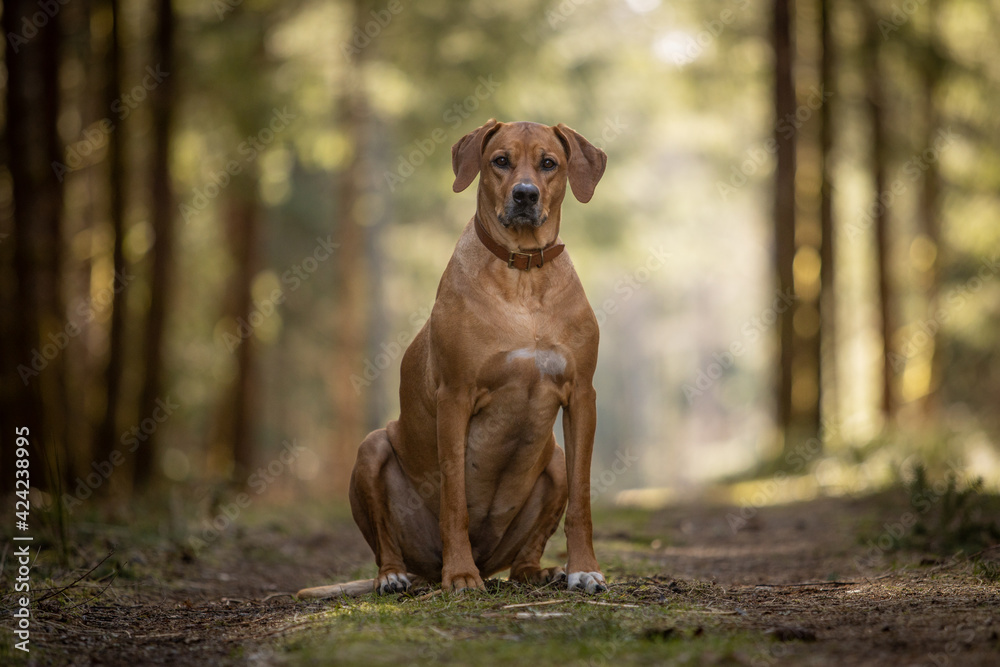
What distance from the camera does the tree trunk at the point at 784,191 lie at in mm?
13742

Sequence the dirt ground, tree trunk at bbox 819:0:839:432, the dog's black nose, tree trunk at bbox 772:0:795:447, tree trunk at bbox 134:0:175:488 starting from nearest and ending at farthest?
the dirt ground < the dog's black nose < tree trunk at bbox 134:0:175:488 < tree trunk at bbox 772:0:795:447 < tree trunk at bbox 819:0:839:432

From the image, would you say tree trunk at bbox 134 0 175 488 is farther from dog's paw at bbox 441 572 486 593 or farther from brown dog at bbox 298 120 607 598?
dog's paw at bbox 441 572 486 593

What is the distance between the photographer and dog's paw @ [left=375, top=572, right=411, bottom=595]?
485 centimetres

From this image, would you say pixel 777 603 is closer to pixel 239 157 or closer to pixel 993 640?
pixel 993 640

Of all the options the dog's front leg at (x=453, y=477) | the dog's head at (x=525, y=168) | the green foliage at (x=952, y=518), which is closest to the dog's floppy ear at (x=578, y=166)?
the dog's head at (x=525, y=168)

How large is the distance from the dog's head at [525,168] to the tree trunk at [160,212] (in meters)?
7.73

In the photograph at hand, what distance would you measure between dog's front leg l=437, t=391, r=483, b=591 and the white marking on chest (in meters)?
0.33

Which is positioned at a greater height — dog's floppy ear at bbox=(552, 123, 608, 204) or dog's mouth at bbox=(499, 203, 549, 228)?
dog's floppy ear at bbox=(552, 123, 608, 204)

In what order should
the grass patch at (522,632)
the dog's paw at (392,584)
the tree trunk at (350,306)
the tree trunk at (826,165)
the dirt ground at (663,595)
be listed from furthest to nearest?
1. the tree trunk at (350,306)
2. the tree trunk at (826,165)
3. the dog's paw at (392,584)
4. the dirt ground at (663,595)
5. the grass patch at (522,632)

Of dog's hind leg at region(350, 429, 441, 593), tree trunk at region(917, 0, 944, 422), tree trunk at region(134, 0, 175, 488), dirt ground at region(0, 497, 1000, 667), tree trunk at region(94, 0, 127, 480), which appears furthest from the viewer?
tree trunk at region(917, 0, 944, 422)

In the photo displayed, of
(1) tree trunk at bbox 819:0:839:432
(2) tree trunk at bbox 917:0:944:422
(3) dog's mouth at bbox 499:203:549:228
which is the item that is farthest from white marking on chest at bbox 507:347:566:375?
(2) tree trunk at bbox 917:0:944:422

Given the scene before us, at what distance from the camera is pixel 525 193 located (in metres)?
4.70

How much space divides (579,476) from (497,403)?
22.1 inches

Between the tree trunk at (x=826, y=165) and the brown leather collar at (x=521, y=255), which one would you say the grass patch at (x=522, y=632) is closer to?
the brown leather collar at (x=521, y=255)
